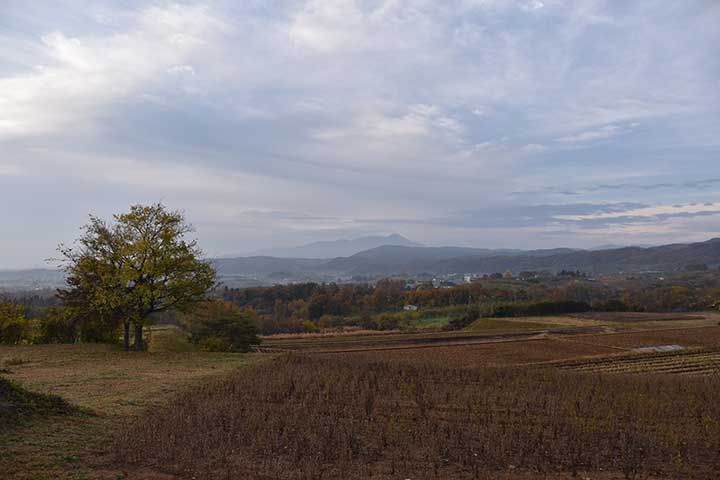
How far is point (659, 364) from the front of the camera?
31969 mm

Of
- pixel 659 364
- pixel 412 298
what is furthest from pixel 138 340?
pixel 412 298

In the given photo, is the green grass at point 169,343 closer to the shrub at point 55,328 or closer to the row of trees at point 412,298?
the shrub at point 55,328

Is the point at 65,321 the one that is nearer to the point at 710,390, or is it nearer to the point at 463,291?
the point at 710,390

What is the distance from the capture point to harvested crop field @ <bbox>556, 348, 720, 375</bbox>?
28.9m

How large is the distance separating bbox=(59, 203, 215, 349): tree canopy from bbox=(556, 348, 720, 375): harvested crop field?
78.3 feet

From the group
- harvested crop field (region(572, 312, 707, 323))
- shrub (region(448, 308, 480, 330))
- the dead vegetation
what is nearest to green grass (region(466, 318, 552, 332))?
shrub (region(448, 308, 480, 330))

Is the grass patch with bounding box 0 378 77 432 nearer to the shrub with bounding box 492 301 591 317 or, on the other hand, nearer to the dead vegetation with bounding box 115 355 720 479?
the dead vegetation with bounding box 115 355 720 479

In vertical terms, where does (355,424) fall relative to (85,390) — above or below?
below

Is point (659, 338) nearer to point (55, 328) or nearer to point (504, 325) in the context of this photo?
point (504, 325)

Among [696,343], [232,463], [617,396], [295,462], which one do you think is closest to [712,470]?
[617,396]

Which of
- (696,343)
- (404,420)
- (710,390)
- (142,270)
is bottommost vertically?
(696,343)

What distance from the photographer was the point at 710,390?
18422mm

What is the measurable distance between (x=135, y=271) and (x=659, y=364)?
109 ft

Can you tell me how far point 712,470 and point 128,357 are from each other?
25257 mm
